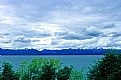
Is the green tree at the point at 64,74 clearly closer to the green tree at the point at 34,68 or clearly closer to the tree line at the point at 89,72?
the tree line at the point at 89,72

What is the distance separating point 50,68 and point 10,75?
21.2 ft

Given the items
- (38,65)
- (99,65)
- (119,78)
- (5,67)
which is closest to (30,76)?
(38,65)

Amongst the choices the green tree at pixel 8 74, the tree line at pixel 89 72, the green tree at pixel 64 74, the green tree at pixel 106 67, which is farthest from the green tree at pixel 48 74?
the green tree at pixel 106 67

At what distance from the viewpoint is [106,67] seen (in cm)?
4188

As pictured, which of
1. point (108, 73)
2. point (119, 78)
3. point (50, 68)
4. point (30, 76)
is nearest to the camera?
point (119, 78)

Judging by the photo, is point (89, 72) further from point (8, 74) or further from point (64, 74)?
point (8, 74)

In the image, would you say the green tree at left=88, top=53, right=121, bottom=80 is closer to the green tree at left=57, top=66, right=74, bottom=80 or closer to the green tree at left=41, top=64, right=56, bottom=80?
the green tree at left=57, top=66, right=74, bottom=80

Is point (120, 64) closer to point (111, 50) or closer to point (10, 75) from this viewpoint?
point (111, 50)

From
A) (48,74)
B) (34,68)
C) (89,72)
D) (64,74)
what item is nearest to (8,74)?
(48,74)

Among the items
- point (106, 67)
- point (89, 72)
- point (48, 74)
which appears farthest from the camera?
point (48, 74)

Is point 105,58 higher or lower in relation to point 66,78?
higher

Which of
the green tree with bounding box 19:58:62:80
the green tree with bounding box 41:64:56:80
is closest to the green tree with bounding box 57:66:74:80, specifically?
the green tree with bounding box 41:64:56:80

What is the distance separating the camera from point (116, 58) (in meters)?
42.6

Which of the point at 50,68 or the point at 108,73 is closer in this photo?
the point at 108,73
